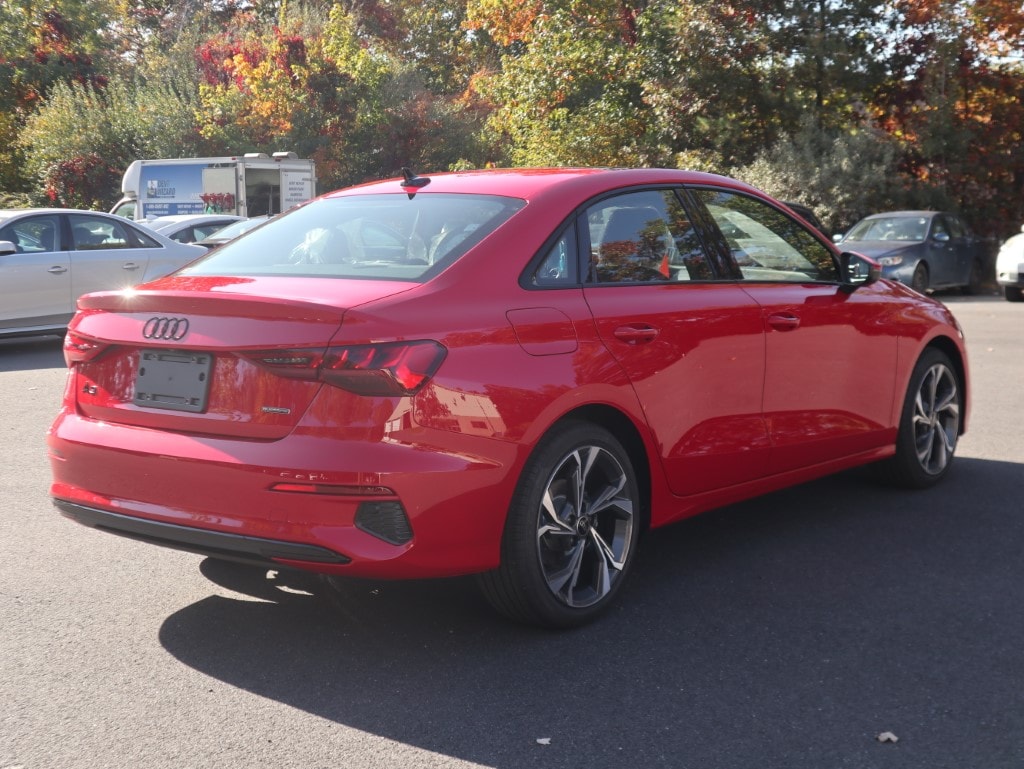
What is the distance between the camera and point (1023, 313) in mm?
18938

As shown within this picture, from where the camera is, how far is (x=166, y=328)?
411 cm

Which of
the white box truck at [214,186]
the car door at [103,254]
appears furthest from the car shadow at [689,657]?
the white box truck at [214,186]

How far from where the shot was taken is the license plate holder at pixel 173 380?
402cm

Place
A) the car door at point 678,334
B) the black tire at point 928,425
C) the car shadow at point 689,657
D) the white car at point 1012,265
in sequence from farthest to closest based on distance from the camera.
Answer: the white car at point 1012,265, the black tire at point 928,425, the car door at point 678,334, the car shadow at point 689,657

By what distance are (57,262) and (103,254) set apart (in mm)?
599

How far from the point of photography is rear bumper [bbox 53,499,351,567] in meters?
3.82

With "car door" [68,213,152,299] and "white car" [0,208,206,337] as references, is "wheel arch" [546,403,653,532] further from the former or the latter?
"car door" [68,213,152,299]

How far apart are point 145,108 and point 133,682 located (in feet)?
115

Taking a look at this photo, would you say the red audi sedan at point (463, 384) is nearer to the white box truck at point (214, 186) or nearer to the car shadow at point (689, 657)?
the car shadow at point (689, 657)

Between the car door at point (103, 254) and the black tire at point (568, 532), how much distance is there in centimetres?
1030

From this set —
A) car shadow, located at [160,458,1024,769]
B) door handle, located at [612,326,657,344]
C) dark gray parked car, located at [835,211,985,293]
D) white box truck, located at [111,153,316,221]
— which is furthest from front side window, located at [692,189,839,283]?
white box truck, located at [111,153,316,221]

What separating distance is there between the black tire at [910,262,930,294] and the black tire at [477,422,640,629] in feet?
58.1

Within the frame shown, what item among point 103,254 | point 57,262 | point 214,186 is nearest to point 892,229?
point 214,186

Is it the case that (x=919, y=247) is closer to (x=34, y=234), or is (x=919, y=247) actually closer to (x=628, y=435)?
(x=34, y=234)
